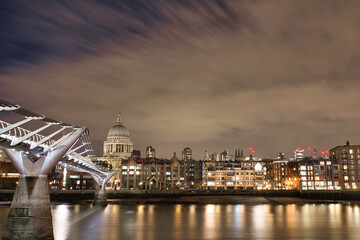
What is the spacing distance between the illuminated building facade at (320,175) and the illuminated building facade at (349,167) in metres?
2.41

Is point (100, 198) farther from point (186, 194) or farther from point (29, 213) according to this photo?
A: point (29, 213)

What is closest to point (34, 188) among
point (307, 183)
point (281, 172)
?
point (307, 183)

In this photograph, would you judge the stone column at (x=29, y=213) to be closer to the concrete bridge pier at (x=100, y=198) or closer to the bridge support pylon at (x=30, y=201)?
the bridge support pylon at (x=30, y=201)

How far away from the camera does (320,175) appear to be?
172875mm

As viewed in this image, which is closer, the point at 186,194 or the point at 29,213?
the point at 29,213

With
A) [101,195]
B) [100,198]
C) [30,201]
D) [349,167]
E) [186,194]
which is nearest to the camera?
[30,201]

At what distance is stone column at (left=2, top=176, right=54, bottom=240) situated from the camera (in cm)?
3045

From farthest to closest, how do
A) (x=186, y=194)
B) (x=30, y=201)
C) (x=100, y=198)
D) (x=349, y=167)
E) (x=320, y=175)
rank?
(x=320, y=175) → (x=349, y=167) → (x=186, y=194) → (x=100, y=198) → (x=30, y=201)

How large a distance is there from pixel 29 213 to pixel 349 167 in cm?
16474

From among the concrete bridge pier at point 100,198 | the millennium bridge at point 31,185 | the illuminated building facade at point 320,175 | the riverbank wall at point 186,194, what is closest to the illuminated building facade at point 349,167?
the illuminated building facade at point 320,175

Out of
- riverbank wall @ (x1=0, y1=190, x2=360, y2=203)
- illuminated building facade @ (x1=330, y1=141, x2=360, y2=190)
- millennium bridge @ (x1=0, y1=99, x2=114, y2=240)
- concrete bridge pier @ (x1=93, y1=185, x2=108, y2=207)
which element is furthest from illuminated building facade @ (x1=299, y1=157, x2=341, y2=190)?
millennium bridge @ (x1=0, y1=99, x2=114, y2=240)

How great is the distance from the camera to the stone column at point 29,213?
30.5 m

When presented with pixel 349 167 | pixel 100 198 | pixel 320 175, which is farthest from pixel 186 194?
pixel 349 167

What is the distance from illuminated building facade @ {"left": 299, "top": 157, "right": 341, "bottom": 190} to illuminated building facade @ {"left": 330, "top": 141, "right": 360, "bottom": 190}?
7.92 feet
